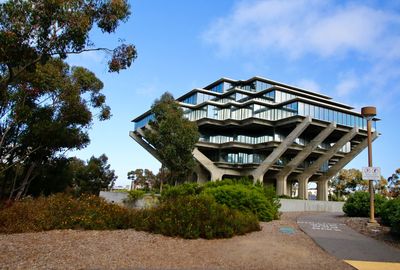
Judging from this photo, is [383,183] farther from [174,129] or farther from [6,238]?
[6,238]

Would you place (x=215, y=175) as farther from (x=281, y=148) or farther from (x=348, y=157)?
(x=348, y=157)

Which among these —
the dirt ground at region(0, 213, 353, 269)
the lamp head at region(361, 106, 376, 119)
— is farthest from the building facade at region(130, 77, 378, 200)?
the dirt ground at region(0, 213, 353, 269)

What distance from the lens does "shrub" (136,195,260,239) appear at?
1120 centimetres

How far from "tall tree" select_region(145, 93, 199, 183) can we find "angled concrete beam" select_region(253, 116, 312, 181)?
578 inches

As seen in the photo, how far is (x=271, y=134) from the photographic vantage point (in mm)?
56938

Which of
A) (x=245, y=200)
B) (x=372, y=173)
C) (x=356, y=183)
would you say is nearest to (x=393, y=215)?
(x=372, y=173)

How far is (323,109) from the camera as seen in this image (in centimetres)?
5456

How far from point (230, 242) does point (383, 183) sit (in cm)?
7255

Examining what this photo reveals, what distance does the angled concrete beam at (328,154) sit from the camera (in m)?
55.1

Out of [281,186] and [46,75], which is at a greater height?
[46,75]

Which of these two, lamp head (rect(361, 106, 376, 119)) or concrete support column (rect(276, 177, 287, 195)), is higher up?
lamp head (rect(361, 106, 376, 119))

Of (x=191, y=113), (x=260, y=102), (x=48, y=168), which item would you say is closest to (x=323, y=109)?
(x=260, y=102)

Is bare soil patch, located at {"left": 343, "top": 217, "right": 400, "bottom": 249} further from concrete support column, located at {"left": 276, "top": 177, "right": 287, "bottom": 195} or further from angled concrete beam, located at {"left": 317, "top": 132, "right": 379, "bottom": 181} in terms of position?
angled concrete beam, located at {"left": 317, "top": 132, "right": 379, "bottom": 181}

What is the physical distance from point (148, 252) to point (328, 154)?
175ft
